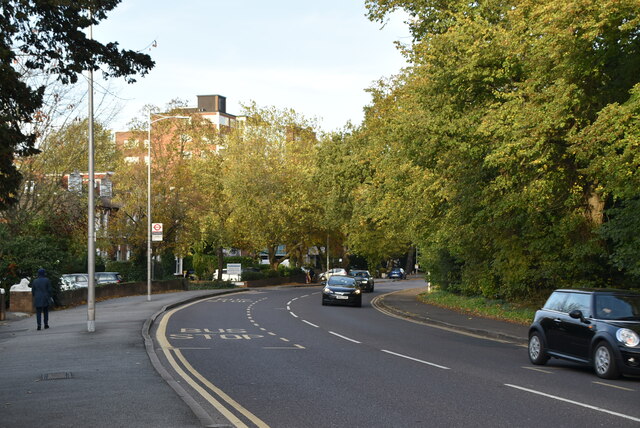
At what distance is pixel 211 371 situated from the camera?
14281 mm

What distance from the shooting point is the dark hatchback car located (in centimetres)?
1399

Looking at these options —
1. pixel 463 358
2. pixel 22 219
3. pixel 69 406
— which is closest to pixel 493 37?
pixel 463 358

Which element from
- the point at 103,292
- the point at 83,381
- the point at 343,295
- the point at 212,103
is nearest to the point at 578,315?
the point at 83,381

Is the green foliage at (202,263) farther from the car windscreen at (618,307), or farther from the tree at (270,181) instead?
the car windscreen at (618,307)

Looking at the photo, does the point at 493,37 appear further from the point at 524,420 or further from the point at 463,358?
the point at 524,420

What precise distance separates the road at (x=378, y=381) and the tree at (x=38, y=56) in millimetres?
4419

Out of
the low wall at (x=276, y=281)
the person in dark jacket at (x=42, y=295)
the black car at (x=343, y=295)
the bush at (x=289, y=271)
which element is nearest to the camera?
the person in dark jacket at (x=42, y=295)

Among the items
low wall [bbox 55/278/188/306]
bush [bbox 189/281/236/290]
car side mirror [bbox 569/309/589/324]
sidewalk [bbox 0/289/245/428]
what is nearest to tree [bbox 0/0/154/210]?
sidewalk [bbox 0/289/245/428]

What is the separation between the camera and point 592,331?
14742 mm

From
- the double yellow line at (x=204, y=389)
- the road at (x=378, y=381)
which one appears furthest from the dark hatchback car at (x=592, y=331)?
the double yellow line at (x=204, y=389)

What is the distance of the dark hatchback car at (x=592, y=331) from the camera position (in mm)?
13992

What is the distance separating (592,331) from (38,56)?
10.6 m

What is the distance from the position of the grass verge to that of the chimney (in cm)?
10424

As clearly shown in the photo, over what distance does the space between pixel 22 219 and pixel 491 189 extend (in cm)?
1952
